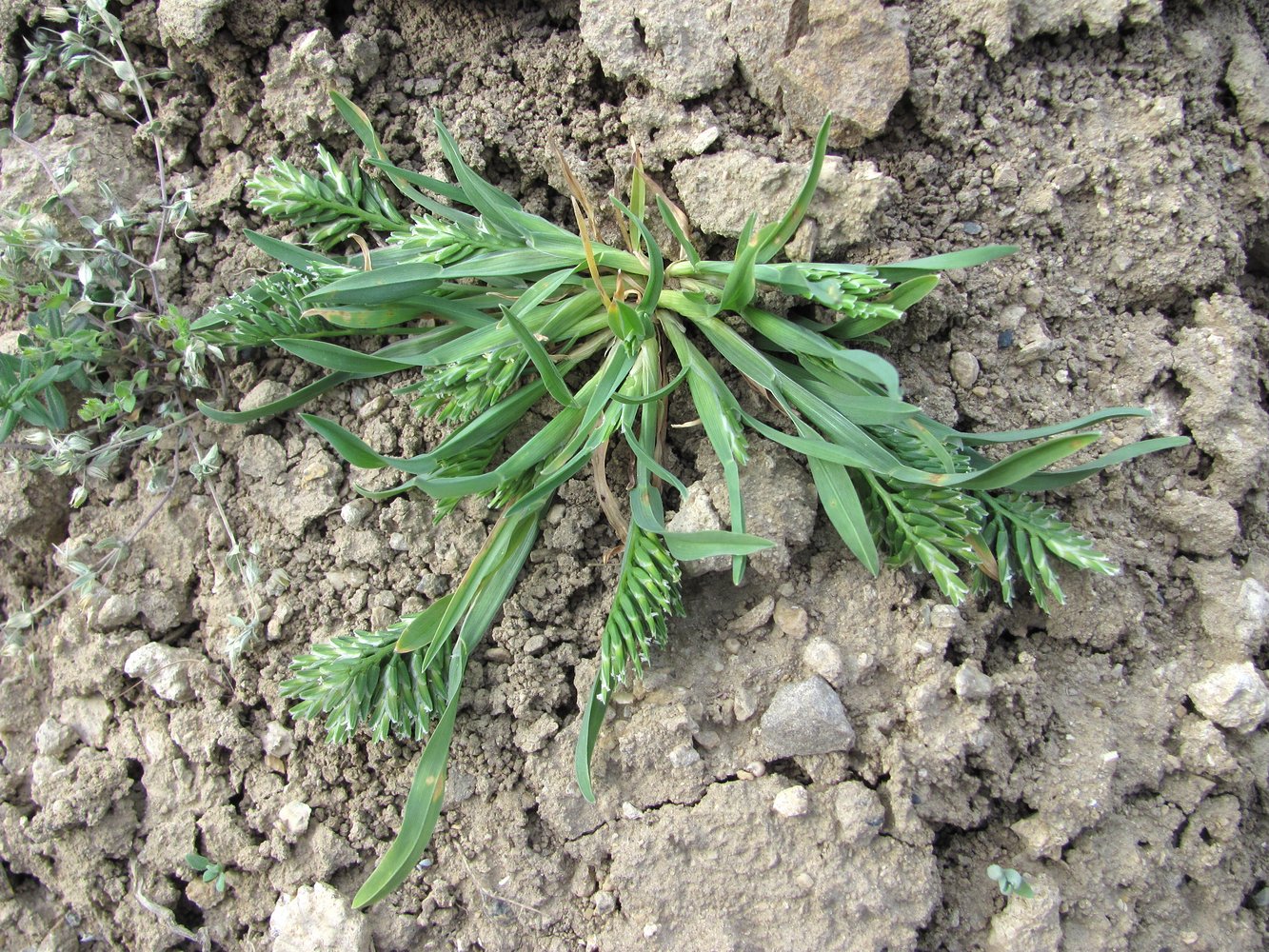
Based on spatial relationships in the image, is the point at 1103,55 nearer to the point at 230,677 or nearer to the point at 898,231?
the point at 898,231

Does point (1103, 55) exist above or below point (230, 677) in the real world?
above

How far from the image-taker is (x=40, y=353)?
2.12 m

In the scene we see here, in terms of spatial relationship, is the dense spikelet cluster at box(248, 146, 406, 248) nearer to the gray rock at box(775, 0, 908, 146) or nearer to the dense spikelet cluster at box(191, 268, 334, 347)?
the dense spikelet cluster at box(191, 268, 334, 347)

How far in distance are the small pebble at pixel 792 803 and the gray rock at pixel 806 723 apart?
8 centimetres

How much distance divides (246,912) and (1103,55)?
3238mm

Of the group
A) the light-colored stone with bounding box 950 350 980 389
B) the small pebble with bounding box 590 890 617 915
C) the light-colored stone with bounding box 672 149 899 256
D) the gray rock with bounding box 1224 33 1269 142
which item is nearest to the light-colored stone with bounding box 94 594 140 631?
the small pebble with bounding box 590 890 617 915

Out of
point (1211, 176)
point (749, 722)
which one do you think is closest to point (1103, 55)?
point (1211, 176)

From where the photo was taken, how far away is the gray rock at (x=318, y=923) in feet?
6.64

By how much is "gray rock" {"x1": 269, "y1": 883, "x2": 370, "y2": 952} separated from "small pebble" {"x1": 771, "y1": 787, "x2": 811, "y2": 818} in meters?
1.06

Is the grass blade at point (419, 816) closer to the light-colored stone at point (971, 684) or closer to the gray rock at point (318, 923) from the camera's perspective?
the gray rock at point (318, 923)

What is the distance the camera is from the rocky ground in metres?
1.95

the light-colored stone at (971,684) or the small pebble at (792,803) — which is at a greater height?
the light-colored stone at (971,684)

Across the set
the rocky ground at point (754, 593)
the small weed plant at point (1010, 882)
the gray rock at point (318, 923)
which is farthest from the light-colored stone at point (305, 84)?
the small weed plant at point (1010, 882)

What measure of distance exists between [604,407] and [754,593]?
1.97 feet
